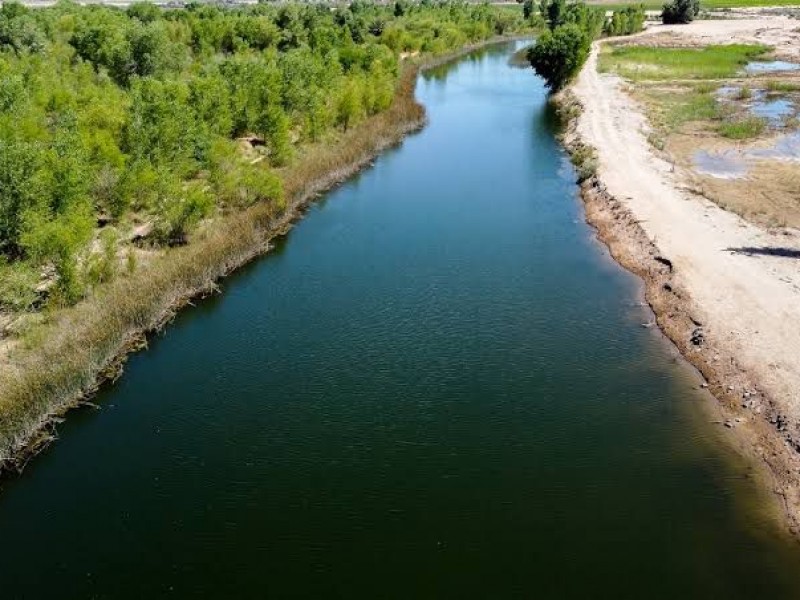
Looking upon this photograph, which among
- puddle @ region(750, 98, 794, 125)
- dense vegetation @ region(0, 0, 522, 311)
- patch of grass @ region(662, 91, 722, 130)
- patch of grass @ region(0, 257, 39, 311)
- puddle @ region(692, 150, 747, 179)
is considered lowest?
puddle @ region(692, 150, 747, 179)

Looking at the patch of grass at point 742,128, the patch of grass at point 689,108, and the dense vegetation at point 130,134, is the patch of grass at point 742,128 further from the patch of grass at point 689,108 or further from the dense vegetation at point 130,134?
the dense vegetation at point 130,134

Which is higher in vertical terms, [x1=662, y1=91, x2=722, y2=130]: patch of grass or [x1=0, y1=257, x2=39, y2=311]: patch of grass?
[x1=0, y1=257, x2=39, y2=311]: patch of grass

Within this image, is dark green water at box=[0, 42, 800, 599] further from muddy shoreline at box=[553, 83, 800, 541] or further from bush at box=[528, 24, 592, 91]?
bush at box=[528, 24, 592, 91]

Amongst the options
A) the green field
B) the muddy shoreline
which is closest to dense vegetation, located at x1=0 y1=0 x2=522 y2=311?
the muddy shoreline

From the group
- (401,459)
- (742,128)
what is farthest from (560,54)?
(401,459)

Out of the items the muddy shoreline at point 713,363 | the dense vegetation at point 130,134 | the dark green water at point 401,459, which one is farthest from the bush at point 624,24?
the dark green water at point 401,459
